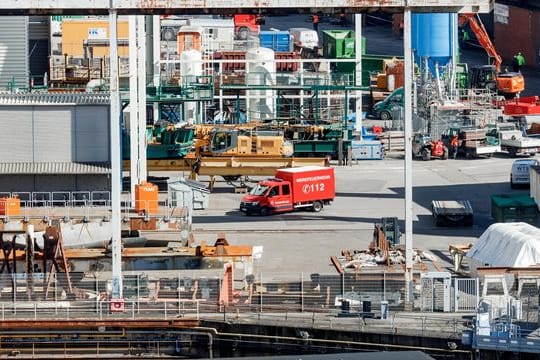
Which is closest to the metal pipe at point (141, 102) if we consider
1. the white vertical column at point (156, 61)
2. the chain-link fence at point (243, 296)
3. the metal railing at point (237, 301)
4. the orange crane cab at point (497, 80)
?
the white vertical column at point (156, 61)

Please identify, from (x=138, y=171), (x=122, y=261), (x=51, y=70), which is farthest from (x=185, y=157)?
(x=122, y=261)

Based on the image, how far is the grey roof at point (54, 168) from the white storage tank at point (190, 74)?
14.8m

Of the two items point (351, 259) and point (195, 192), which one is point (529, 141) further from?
point (351, 259)

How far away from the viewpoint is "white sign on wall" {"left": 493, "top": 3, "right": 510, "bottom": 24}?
4225 inches

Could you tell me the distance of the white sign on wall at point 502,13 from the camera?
107306 millimetres

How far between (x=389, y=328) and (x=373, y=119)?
41771 millimetres

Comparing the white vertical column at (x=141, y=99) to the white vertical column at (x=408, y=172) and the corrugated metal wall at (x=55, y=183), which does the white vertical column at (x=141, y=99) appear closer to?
the corrugated metal wall at (x=55, y=183)

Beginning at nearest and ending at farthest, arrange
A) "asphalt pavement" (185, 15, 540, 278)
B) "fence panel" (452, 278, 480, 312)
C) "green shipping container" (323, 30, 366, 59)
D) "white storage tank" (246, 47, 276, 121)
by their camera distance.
→ "fence panel" (452, 278, 480, 312) → "asphalt pavement" (185, 15, 540, 278) → "white storage tank" (246, 47, 276, 121) → "green shipping container" (323, 30, 366, 59)

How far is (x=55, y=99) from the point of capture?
206 ft

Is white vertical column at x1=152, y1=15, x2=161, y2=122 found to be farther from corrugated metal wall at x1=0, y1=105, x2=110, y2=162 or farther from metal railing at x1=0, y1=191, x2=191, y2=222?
corrugated metal wall at x1=0, y1=105, x2=110, y2=162

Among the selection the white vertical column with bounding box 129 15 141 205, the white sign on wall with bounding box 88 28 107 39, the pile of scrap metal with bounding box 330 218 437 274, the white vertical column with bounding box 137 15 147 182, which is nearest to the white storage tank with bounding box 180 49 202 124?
the white sign on wall with bounding box 88 28 107 39

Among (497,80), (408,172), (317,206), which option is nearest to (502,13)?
(497,80)

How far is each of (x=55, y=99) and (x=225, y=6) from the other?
1536 cm

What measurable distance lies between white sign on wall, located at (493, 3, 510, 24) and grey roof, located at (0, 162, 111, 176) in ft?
164
